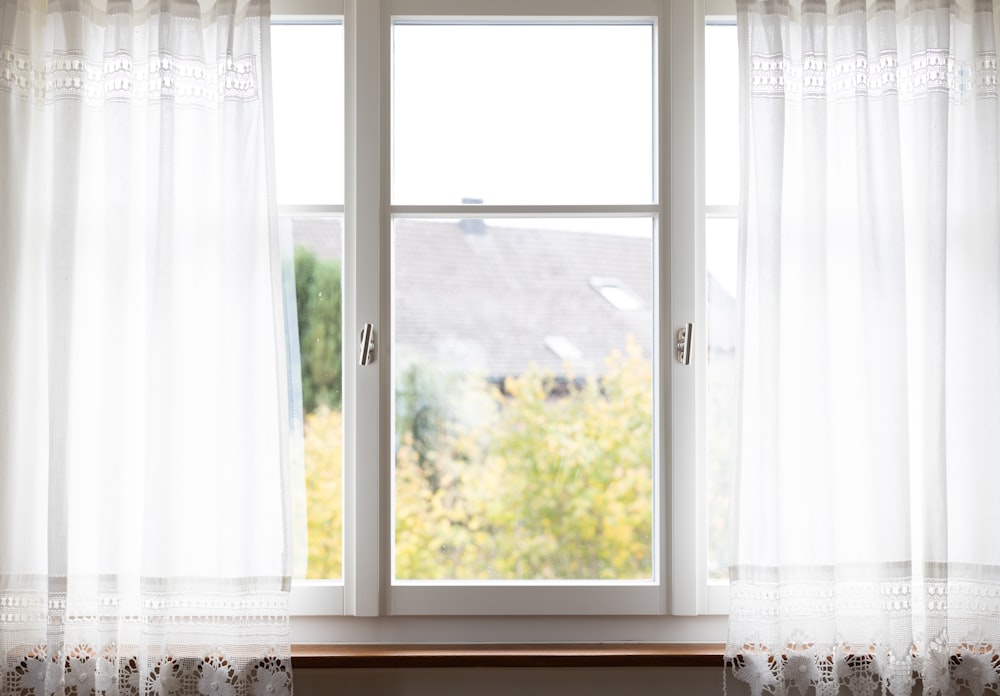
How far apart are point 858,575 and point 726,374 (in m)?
0.53

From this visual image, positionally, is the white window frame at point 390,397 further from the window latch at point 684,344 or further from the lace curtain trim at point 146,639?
the lace curtain trim at point 146,639

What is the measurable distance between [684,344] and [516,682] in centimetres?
89

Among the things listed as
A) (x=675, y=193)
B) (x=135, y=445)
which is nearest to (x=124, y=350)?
(x=135, y=445)

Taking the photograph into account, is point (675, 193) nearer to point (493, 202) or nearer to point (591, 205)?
point (591, 205)

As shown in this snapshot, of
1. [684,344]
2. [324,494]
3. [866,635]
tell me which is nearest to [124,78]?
[324,494]

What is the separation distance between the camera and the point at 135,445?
1.64 metres

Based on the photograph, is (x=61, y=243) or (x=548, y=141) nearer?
(x=61, y=243)

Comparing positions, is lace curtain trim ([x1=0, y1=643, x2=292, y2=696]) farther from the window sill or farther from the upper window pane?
the upper window pane

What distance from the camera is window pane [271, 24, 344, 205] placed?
5.97 ft

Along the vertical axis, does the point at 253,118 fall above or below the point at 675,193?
above

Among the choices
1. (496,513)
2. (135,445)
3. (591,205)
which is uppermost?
(591,205)

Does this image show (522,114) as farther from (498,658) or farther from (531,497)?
(498,658)

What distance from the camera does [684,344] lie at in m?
1.78

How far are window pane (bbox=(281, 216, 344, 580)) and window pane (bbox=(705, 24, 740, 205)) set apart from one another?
0.94 m
